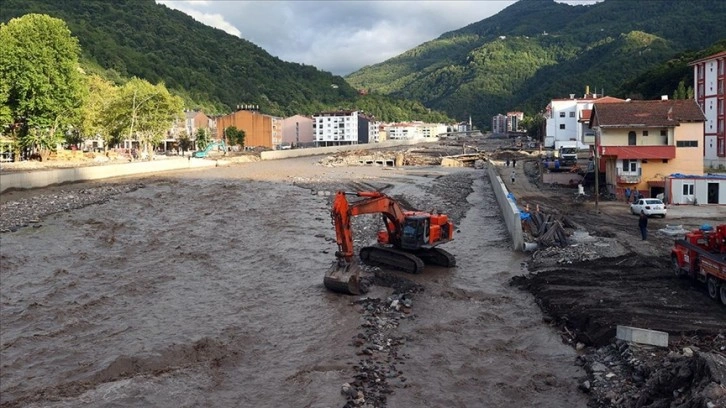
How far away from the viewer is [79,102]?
220 feet

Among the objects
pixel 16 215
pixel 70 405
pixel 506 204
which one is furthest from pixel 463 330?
pixel 16 215

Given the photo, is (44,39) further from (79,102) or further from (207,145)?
(207,145)

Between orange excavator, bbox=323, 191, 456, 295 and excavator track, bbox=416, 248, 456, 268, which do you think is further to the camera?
excavator track, bbox=416, 248, 456, 268

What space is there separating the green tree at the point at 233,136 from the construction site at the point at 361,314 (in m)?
98.8

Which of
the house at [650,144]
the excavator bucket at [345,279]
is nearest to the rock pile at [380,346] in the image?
the excavator bucket at [345,279]

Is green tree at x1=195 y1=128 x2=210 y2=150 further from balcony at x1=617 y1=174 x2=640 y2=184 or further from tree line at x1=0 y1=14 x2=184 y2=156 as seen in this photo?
balcony at x1=617 y1=174 x2=640 y2=184

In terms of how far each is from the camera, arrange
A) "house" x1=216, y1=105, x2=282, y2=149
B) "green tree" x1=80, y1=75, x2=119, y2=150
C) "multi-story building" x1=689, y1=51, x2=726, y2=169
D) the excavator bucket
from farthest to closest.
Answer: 1. "house" x1=216, y1=105, x2=282, y2=149
2. "green tree" x1=80, y1=75, x2=119, y2=150
3. "multi-story building" x1=689, y1=51, x2=726, y2=169
4. the excavator bucket

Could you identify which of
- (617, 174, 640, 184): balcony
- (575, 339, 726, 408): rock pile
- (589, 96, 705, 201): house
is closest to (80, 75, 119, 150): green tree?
(589, 96, 705, 201): house

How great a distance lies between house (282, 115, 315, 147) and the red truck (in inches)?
6005

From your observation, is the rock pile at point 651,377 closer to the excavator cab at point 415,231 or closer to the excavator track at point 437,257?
the excavator cab at point 415,231

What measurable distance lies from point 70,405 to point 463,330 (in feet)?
31.7

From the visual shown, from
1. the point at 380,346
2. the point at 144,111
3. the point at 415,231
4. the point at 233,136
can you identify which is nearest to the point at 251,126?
the point at 233,136

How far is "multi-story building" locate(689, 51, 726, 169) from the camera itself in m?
60.8

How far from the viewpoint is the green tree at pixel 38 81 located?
60312 mm
